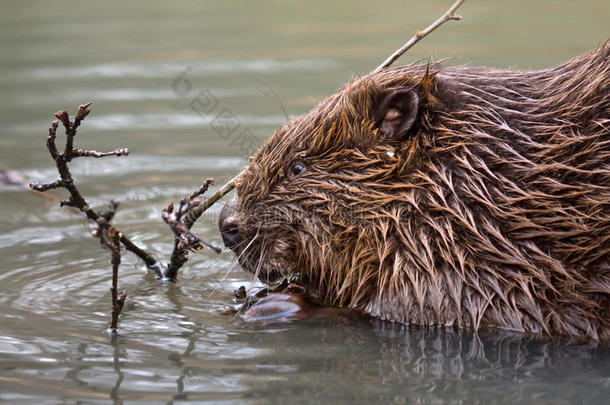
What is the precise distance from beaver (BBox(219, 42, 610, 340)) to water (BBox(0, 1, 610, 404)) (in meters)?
0.19

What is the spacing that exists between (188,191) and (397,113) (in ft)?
8.10

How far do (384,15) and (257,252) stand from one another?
720cm

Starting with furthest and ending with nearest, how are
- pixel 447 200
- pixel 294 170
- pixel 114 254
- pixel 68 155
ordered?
1. pixel 294 170
2. pixel 447 200
3. pixel 68 155
4. pixel 114 254

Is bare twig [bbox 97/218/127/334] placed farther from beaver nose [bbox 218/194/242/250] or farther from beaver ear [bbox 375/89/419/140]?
beaver ear [bbox 375/89/419/140]

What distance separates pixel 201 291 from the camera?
196 inches

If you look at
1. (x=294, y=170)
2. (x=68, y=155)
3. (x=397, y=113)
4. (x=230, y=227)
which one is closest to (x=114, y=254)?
(x=68, y=155)

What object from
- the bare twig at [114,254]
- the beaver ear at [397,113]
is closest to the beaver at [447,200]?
the beaver ear at [397,113]

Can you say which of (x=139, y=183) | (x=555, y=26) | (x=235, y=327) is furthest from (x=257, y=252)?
(x=555, y=26)

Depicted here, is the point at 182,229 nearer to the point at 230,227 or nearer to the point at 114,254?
the point at 114,254

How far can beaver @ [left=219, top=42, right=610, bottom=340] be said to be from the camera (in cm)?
412

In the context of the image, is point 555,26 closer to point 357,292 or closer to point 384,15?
point 384,15

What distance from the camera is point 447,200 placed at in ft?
14.0

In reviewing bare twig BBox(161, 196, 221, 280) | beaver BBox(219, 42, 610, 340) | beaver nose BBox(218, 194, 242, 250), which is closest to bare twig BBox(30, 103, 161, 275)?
bare twig BBox(161, 196, 221, 280)

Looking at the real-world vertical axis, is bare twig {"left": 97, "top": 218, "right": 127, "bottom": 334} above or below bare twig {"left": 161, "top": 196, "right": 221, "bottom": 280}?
below
